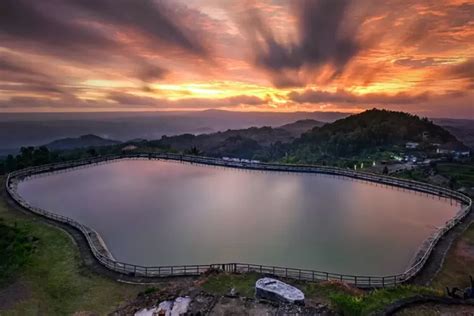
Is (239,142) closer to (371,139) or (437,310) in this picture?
(371,139)

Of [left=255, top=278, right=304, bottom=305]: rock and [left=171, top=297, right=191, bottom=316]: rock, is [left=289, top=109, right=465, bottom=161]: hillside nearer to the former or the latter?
[left=255, top=278, right=304, bottom=305]: rock

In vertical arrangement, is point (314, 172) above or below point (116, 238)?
above

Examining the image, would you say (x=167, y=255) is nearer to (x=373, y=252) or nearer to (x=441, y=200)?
(x=373, y=252)

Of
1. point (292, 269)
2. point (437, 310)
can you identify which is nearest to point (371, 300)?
point (437, 310)

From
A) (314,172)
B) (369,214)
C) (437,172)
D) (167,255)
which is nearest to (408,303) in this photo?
(167,255)

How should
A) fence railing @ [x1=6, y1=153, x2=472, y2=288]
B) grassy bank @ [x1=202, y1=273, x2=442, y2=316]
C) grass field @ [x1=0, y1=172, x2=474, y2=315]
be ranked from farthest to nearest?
fence railing @ [x1=6, y1=153, x2=472, y2=288] < grass field @ [x1=0, y1=172, x2=474, y2=315] < grassy bank @ [x1=202, y1=273, x2=442, y2=316]

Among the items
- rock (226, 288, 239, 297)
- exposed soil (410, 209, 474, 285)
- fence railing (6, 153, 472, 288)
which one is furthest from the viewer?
exposed soil (410, 209, 474, 285)

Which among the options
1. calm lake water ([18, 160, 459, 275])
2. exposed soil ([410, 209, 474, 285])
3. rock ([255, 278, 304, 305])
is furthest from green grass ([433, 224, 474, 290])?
rock ([255, 278, 304, 305])
